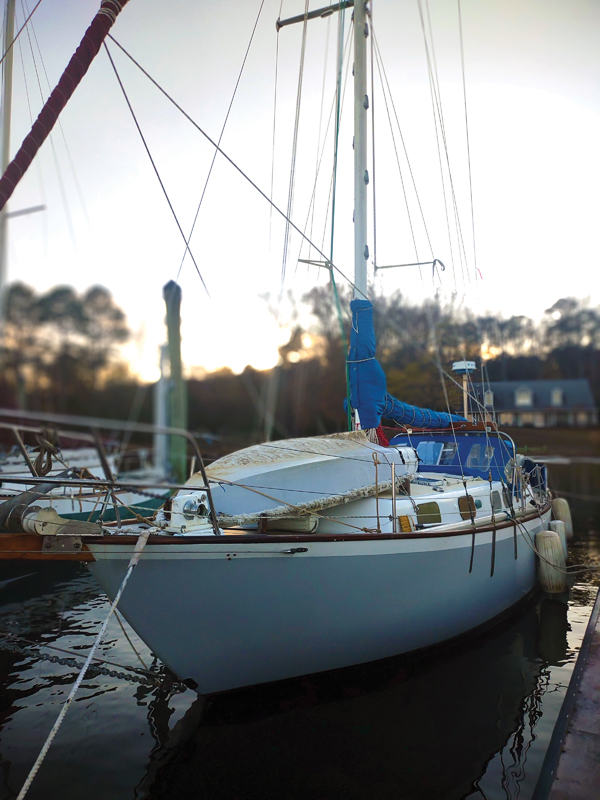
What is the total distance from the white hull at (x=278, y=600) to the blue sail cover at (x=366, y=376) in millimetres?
1970

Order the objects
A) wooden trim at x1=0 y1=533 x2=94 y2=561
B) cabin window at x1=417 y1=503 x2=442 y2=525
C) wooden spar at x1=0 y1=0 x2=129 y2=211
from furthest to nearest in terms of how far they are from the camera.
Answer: cabin window at x1=417 y1=503 x2=442 y2=525
wooden spar at x1=0 y1=0 x2=129 y2=211
wooden trim at x1=0 y1=533 x2=94 y2=561

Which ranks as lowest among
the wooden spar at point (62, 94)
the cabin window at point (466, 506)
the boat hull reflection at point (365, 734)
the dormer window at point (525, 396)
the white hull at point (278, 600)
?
the boat hull reflection at point (365, 734)

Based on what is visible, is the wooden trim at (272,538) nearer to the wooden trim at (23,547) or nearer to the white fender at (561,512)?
the wooden trim at (23,547)

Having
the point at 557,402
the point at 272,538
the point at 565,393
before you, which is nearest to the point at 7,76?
the point at 272,538

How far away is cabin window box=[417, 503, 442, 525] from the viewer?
6398 mm

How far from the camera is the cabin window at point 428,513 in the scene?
6398mm

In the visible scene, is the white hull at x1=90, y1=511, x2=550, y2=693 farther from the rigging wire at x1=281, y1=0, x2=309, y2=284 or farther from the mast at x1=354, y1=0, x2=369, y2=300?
the rigging wire at x1=281, y1=0, x2=309, y2=284

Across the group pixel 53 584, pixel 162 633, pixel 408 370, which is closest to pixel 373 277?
pixel 162 633

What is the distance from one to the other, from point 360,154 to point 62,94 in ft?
14.6

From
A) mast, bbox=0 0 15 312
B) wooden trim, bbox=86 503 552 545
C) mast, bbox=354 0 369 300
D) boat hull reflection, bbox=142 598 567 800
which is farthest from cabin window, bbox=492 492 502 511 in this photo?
mast, bbox=0 0 15 312

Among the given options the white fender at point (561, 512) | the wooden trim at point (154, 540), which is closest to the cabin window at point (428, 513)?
the wooden trim at point (154, 540)

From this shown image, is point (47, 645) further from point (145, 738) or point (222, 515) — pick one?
point (222, 515)

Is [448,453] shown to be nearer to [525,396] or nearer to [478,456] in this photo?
[478,456]

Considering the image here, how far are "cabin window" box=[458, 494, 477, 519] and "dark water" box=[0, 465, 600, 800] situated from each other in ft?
5.46
